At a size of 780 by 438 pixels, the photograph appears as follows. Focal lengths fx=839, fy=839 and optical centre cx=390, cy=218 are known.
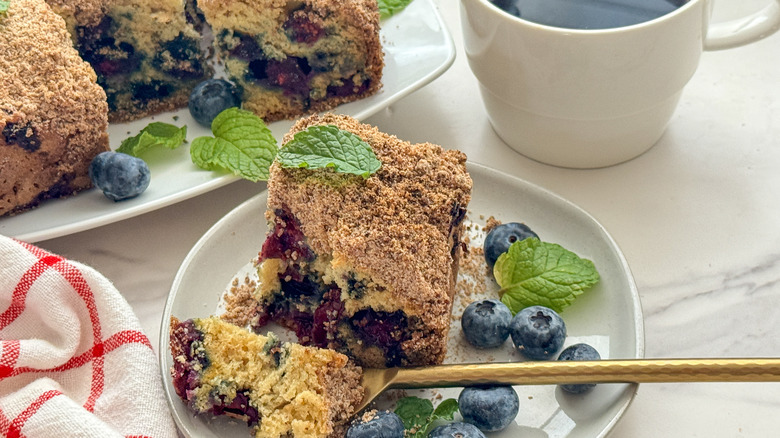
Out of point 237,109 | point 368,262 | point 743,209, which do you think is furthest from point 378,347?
point 743,209

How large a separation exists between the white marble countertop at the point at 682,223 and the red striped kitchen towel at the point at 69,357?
0.19 meters

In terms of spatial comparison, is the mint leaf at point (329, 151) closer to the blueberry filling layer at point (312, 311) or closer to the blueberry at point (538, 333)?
the blueberry filling layer at point (312, 311)

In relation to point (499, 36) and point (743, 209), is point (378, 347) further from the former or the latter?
point (743, 209)

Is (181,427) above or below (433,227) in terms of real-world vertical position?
below

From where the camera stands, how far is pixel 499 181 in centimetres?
229

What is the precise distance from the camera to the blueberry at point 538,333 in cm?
188

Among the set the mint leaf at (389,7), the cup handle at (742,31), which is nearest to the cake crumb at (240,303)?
the mint leaf at (389,7)

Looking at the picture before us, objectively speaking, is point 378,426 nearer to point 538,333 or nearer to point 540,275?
point 538,333

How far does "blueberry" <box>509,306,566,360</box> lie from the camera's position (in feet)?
6.16

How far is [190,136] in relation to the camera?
8.57 ft

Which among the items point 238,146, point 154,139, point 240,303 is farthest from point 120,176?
point 240,303

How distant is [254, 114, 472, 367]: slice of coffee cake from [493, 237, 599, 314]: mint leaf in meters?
0.14

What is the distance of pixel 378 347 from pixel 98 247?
965 mm

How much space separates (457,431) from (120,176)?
119cm
